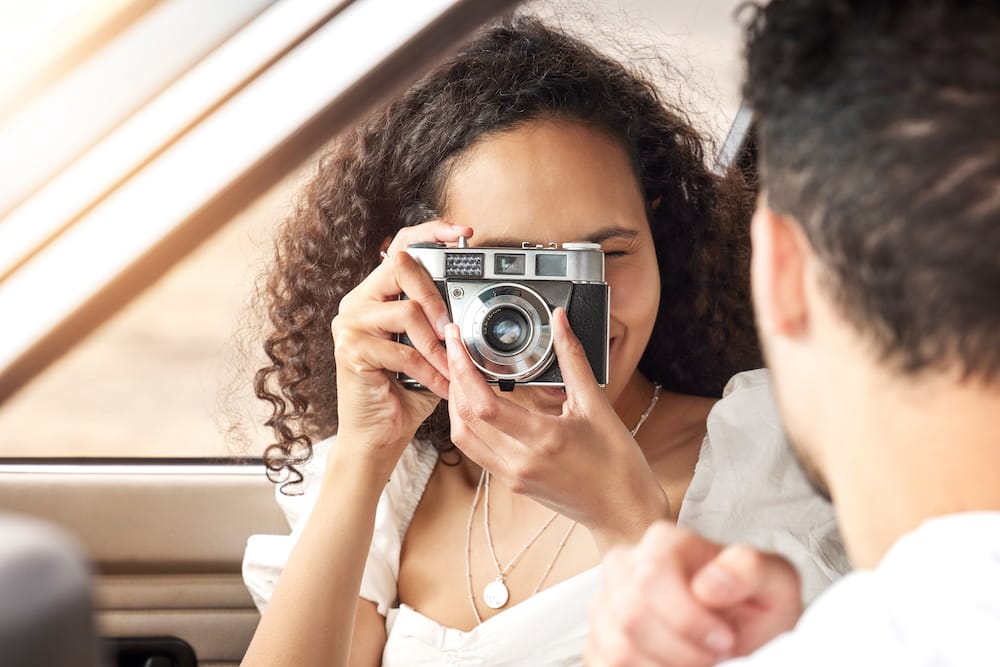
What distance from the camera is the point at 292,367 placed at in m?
1.72

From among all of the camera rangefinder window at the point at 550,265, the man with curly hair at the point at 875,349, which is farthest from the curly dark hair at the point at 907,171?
the camera rangefinder window at the point at 550,265

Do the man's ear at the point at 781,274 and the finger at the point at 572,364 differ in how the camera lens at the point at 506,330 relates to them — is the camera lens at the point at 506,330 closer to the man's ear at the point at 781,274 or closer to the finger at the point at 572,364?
the finger at the point at 572,364

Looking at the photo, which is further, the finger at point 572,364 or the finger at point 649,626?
the finger at point 572,364

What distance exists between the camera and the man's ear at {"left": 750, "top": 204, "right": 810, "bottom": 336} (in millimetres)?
625

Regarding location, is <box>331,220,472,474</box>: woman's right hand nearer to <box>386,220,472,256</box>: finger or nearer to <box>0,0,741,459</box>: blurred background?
<box>386,220,472,256</box>: finger

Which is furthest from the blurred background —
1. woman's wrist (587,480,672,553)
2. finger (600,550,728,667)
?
finger (600,550,728,667)

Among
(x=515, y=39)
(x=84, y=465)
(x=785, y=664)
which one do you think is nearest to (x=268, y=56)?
(x=515, y=39)

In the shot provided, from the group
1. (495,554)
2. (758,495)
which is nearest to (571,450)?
(758,495)

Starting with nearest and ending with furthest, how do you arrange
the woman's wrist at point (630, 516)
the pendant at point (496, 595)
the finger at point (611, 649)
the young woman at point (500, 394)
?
1. the finger at point (611, 649)
2. the woman's wrist at point (630, 516)
3. the young woman at point (500, 394)
4. the pendant at point (496, 595)

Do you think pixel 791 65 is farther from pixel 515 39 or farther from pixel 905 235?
pixel 515 39

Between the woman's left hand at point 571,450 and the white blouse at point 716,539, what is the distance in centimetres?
21

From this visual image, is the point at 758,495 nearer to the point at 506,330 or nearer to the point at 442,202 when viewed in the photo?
the point at 506,330

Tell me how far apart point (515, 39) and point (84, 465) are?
1.00m

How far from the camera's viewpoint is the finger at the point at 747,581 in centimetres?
58
